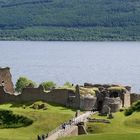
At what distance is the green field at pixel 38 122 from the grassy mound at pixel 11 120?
0.64 meters

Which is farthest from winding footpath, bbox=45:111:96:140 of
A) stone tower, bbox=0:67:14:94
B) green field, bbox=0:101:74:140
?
stone tower, bbox=0:67:14:94

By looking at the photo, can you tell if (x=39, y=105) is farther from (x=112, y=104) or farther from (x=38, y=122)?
(x=112, y=104)

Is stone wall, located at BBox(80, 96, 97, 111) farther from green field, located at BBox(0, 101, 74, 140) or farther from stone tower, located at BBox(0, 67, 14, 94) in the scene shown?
stone tower, located at BBox(0, 67, 14, 94)

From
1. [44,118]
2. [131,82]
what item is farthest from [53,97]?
[131,82]

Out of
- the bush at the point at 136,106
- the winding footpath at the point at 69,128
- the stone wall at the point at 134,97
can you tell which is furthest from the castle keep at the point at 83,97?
the winding footpath at the point at 69,128

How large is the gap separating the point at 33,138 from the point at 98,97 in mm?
16228

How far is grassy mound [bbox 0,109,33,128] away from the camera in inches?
3105

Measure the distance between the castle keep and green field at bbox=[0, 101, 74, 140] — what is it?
2363 mm

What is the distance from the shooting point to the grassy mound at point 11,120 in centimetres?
7888

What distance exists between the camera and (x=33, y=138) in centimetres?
7169

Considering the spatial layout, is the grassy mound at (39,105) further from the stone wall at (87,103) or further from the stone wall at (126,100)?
the stone wall at (126,100)

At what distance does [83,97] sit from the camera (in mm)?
83812

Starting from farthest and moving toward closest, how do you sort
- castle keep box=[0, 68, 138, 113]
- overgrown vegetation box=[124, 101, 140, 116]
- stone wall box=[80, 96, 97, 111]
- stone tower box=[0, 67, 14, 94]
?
stone tower box=[0, 67, 14, 94] → stone wall box=[80, 96, 97, 111] → castle keep box=[0, 68, 138, 113] → overgrown vegetation box=[124, 101, 140, 116]

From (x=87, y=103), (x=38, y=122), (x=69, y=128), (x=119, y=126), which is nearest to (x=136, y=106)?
(x=87, y=103)
